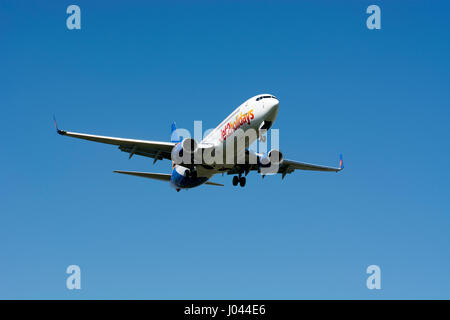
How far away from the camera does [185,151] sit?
39.9 m

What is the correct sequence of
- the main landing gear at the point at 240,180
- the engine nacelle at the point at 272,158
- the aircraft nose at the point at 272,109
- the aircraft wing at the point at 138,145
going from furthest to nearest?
the main landing gear at the point at 240,180 < the engine nacelle at the point at 272,158 < the aircraft wing at the point at 138,145 < the aircraft nose at the point at 272,109

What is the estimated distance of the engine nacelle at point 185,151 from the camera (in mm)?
39719

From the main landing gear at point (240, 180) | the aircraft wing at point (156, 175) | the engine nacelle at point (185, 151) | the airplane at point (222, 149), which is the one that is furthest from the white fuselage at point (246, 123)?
the aircraft wing at point (156, 175)

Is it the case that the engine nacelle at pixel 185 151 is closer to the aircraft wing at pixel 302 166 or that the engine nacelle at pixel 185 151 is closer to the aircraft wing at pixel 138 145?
the aircraft wing at pixel 138 145

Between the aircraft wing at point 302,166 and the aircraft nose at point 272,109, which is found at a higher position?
the aircraft nose at point 272,109

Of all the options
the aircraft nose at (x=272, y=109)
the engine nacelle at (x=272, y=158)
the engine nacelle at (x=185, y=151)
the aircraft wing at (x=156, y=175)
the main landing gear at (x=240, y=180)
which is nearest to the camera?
the aircraft nose at (x=272, y=109)

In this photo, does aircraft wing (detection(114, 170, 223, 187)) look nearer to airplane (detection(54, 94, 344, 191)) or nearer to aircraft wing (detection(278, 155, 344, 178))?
airplane (detection(54, 94, 344, 191))

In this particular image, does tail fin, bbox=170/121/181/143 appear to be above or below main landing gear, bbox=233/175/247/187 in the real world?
above

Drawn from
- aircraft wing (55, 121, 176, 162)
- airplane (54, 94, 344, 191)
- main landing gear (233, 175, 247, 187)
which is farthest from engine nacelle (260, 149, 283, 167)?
aircraft wing (55, 121, 176, 162)

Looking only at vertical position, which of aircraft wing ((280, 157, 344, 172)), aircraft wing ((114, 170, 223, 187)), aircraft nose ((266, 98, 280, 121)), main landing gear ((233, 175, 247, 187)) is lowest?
main landing gear ((233, 175, 247, 187))

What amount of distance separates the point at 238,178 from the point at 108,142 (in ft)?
34.3

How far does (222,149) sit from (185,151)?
102 inches

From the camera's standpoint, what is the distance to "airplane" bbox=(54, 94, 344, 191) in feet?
124
